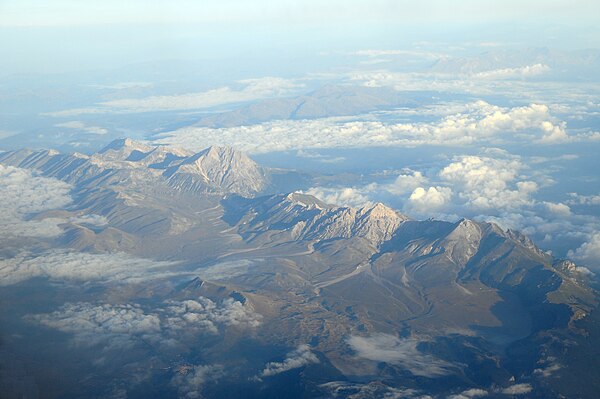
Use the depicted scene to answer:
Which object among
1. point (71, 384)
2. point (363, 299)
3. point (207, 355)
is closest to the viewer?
point (71, 384)

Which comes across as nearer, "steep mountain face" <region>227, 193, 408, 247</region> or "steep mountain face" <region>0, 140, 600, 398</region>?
"steep mountain face" <region>0, 140, 600, 398</region>

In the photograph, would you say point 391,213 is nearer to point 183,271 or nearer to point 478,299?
point 478,299

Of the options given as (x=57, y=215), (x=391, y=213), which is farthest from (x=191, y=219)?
(x=391, y=213)

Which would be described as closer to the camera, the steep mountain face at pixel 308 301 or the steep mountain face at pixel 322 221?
the steep mountain face at pixel 308 301

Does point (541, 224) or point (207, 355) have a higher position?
point (207, 355)

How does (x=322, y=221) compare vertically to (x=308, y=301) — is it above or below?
above

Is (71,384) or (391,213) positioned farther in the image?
(391,213)

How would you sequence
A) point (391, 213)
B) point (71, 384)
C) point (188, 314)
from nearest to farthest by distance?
point (71, 384) → point (188, 314) → point (391, 213)

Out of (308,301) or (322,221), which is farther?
(322,221)
